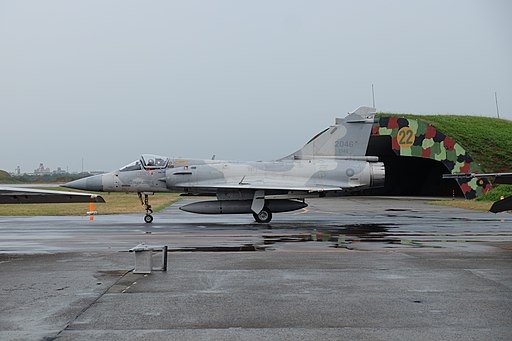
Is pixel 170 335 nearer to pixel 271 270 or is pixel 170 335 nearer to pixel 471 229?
pixel 271 270

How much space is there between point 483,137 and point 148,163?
37442 millimetres

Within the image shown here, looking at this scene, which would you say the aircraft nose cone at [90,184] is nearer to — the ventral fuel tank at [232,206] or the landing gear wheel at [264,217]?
the ventral fuel tank at [232,206]

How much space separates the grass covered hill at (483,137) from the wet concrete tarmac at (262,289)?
33657 millimetres

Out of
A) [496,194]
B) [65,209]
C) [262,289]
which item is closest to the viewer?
[262,289]

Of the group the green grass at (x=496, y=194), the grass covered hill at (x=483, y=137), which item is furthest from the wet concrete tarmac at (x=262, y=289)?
the grass covered hill at (x=483, y=137)

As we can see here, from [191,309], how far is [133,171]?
16459 mm

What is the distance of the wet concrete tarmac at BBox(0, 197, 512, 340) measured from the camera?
6180 mm

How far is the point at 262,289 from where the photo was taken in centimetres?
836

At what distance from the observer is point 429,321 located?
6.49 m

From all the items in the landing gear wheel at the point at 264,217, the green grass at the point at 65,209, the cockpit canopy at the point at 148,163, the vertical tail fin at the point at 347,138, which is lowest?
the landing gear wheel at the point at 264,217

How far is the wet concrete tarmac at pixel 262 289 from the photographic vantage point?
6180 mm

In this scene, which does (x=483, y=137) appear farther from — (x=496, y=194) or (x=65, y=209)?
(x=65, y=209)

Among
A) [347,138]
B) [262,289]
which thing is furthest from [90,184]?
[262,289]

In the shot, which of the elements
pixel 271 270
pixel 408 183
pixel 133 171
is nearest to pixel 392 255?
pixel 271 270
